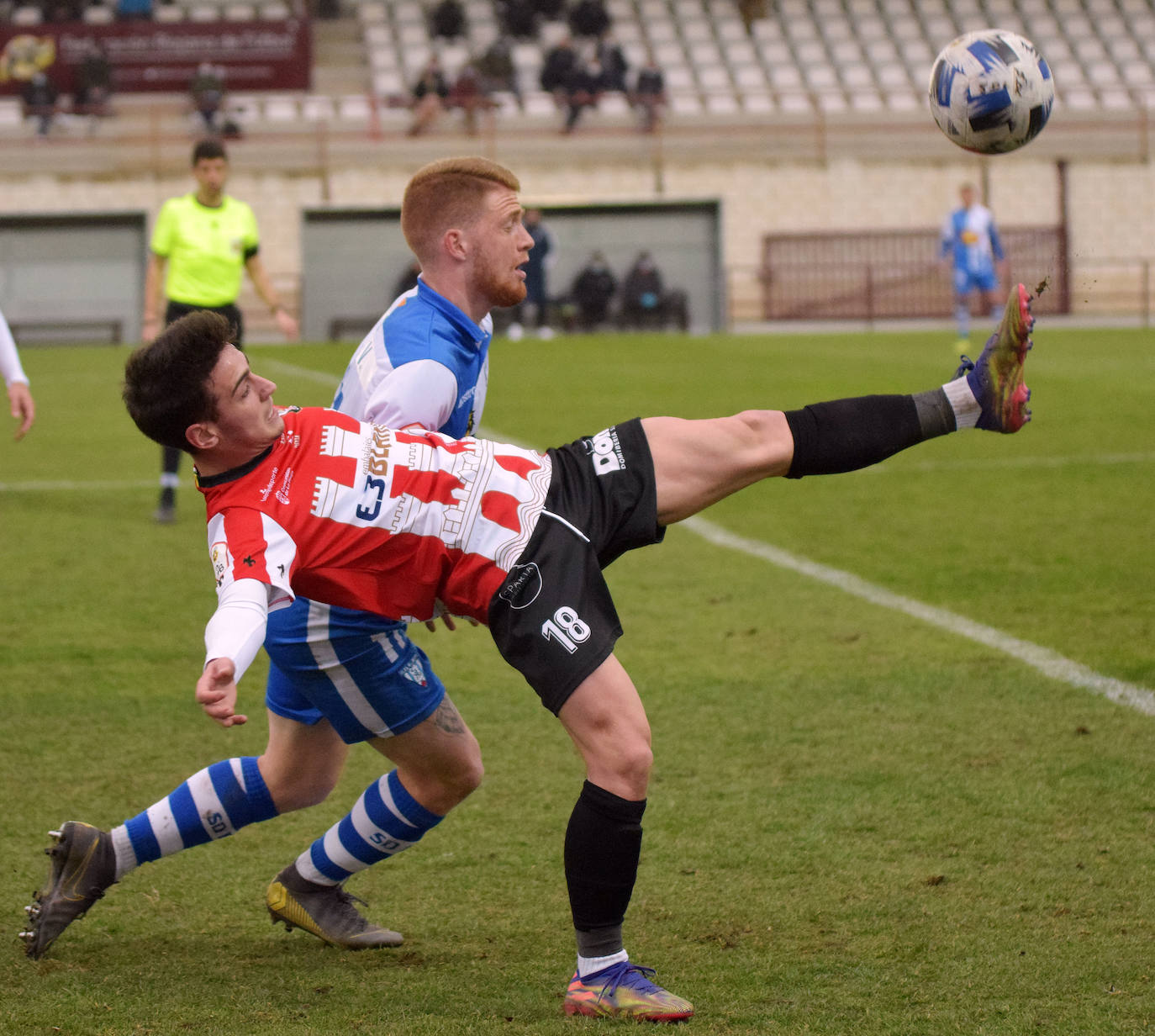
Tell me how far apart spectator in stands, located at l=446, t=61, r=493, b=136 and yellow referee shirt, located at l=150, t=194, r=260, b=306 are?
870 inches

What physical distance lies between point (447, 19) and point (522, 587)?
3336 centimetres

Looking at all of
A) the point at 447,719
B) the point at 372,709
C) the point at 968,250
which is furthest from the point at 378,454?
the point at 968,250

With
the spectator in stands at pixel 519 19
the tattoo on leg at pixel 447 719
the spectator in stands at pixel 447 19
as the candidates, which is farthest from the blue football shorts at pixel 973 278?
the tattoo on leg at pixel 447 719

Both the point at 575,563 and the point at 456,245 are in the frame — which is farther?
the point at 456,245

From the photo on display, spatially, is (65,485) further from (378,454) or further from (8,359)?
(378,454)

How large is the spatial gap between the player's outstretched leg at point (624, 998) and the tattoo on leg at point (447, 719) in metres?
0.69

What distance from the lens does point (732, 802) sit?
433 cm

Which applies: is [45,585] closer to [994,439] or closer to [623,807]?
[623,807]

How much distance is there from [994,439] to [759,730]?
26.2ft

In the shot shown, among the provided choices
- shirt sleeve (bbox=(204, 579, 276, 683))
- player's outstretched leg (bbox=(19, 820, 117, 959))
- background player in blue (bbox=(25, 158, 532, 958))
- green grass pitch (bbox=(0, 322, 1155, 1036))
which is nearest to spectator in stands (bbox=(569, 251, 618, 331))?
green grass pitch (bbox=(0, 322, 1155, 1036))

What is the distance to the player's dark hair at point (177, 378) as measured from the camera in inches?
116

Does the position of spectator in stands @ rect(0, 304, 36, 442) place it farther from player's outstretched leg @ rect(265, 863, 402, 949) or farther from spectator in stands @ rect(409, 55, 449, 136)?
spectator in stands @ rect(409, 55, 449, 136)

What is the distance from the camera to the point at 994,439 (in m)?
12.4

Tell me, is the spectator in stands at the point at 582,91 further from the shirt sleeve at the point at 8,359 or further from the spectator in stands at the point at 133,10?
the shirt sleeve at the point at 8,359
